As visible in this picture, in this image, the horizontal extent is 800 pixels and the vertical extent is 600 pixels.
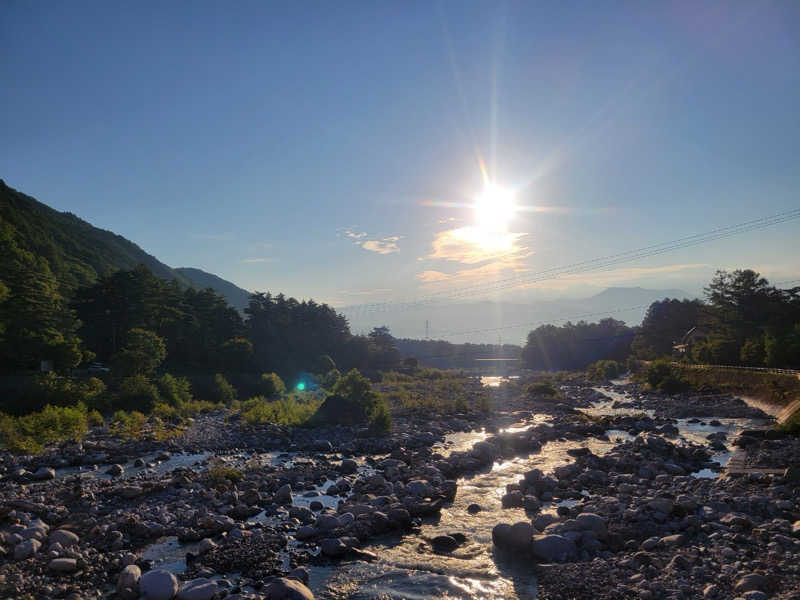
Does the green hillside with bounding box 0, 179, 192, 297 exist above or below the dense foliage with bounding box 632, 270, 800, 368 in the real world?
above

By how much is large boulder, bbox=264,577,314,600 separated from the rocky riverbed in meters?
0.03

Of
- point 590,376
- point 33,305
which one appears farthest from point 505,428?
point 590,376

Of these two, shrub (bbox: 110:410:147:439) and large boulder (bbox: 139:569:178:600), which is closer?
large boulder (bbox: 139:569:178:600)

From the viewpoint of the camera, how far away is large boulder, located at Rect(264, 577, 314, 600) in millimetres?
8836

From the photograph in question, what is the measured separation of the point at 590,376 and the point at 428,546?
75.7 m

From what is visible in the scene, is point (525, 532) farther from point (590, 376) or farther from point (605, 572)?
point (590, 376)

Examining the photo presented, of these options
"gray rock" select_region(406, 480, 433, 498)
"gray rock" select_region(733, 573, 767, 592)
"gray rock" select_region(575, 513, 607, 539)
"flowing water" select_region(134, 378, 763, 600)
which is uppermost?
"gray rock" select_region(733, 573, 767, 592)

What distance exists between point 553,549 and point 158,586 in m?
8.04

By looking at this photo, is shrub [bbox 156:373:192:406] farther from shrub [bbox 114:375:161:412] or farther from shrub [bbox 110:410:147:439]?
shrub [bbox 110:410:147:439]

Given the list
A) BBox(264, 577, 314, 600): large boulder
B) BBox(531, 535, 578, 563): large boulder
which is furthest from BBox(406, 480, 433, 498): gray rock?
BBox(264, 577, 314, 600): large boulder

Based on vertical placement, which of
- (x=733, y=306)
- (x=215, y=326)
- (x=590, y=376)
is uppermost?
(x=733, y=306)

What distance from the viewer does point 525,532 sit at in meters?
11.4

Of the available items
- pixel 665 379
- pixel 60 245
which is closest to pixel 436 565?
pixel 665 379

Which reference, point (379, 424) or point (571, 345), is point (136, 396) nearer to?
point (379, 424)
